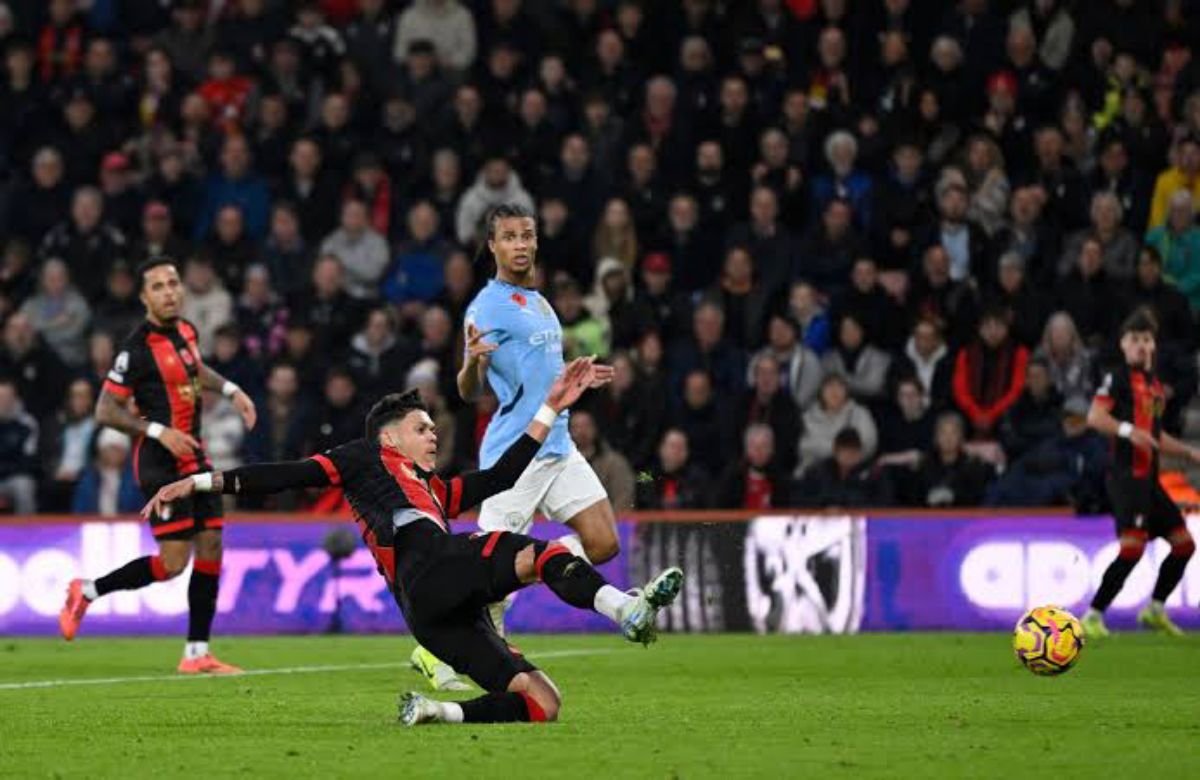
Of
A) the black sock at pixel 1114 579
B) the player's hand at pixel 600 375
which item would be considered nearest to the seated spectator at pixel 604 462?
the black sock at pixel 1114 579

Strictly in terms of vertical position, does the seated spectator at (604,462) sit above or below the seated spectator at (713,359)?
below

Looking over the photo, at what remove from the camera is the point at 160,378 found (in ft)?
45.5

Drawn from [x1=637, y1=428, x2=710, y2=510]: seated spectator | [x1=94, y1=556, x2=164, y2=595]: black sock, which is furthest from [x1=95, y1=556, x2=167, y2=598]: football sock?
[x1=637, y1=428, x2=710, y2=510]: seated spectator

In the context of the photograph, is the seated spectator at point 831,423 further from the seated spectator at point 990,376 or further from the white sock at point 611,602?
the white sock at point 611,602

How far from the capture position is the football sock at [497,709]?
9.35 metres

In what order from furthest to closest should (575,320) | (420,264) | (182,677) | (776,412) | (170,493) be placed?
(420,264) < (575,320) < (776,412) < (182,677) < (170,493)

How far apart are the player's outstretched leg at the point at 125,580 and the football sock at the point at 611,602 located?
5.51m

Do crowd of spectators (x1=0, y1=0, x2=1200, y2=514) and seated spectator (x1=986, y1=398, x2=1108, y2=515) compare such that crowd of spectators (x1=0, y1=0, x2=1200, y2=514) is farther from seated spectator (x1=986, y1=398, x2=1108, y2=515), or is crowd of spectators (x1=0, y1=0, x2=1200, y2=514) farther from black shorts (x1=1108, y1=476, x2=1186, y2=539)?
black shorts (x1=1108, y1=476, x2=1186, y2=539)

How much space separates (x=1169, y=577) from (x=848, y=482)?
3228 mm

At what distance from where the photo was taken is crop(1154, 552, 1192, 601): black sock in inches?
672

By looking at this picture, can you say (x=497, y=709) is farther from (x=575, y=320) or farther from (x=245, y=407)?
(x=575, y=320)

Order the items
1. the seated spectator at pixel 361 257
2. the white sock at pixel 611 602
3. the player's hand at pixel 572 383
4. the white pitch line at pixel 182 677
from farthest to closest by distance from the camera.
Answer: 1. the seated spectator at pixel 361 257
2. the white pitch line at pixel 182 677
3. the player's hand at pixel 572 383
4. the white sock at pixel 611 602

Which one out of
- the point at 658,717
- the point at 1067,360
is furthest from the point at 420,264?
the point at 658,717

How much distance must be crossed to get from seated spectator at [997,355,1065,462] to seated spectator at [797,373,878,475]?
3.65ft
